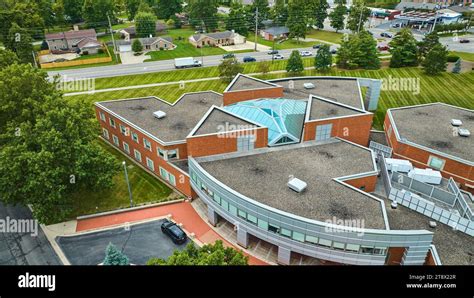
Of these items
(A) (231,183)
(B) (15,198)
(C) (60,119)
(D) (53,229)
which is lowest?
(D) (53,229)

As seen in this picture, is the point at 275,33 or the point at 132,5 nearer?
the point at 275,33

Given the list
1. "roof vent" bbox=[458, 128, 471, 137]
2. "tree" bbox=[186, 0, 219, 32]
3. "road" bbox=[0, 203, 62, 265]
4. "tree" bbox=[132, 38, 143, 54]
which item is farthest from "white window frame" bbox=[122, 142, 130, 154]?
"tree" bbox=[186, 0, 219, 32]

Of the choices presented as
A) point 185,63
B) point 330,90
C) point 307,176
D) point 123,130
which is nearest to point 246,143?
point 307,176

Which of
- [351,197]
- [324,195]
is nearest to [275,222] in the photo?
[324,195]

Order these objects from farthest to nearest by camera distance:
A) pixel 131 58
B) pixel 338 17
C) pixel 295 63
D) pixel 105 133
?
pixel 338 17 → pixel 131 58 → pixel 295 63 → pixel 105 133

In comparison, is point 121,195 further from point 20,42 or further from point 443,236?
point 20,42

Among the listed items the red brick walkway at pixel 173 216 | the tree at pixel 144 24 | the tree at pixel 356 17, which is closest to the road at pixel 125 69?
the tree at pixel 144 24

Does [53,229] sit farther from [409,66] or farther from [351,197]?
[409,66]

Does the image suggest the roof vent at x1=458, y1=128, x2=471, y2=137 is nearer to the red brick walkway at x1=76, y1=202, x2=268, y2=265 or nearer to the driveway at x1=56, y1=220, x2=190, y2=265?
the red brick walkway at x1=76, y1=202, x2=268, y2=265
